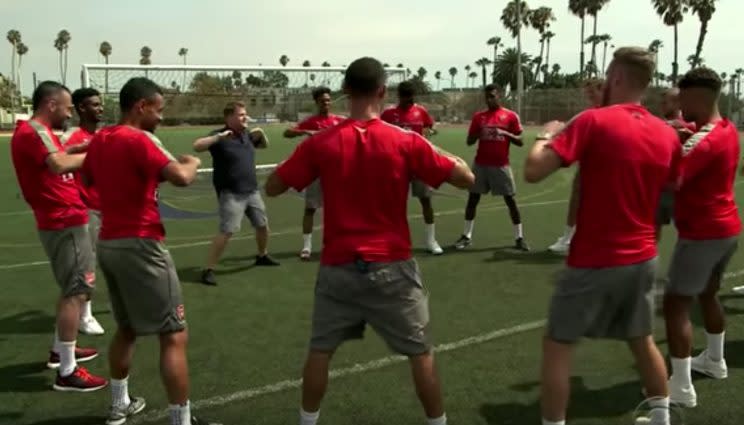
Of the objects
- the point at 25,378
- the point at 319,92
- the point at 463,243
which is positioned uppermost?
the point at 319,92

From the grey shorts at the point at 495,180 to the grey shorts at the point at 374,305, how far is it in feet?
19.3

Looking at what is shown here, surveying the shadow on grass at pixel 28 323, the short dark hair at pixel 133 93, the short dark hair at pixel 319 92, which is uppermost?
the short dark hair at pixel 319 92

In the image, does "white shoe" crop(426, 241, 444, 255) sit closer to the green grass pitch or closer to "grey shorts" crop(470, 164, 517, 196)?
the green grass pitch

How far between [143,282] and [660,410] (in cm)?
276

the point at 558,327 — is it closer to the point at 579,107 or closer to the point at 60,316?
the point at 60,316

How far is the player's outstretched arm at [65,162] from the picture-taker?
4.24 metres

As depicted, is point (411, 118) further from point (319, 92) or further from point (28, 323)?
point (28, 323)

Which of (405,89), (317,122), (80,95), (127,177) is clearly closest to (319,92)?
(317,122)

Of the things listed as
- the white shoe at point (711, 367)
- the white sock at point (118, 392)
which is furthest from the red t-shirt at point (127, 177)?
the white shoe at point (711, 367)

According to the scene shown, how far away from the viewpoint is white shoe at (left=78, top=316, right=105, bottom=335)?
233 inches

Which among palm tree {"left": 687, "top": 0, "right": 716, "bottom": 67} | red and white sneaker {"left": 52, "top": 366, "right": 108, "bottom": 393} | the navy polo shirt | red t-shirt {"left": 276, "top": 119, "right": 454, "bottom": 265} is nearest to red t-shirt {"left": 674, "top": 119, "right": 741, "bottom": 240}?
red t-shirt {"left": 276, "top": 119, "right": 454, "bottom": 265}

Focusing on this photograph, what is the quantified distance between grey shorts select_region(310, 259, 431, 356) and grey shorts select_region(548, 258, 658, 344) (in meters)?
0.66

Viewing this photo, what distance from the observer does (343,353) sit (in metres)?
5.26

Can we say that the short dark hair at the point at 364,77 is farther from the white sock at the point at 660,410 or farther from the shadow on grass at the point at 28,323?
the shadow on grass at the point at 28,323
